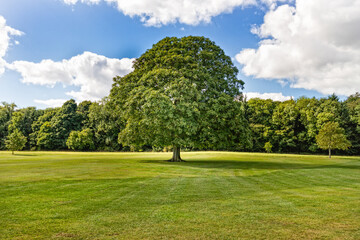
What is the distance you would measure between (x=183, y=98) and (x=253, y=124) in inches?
2626

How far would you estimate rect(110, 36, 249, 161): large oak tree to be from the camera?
2566 centimetres

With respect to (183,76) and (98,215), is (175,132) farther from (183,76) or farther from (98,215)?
(98,215)

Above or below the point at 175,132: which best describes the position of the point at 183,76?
above

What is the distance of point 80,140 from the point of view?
83.3 metres

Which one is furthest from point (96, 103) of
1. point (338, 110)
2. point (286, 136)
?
point (338, 110)

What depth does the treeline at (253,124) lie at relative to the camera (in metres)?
75.4

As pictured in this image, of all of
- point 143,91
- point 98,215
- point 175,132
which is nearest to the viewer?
point 98,215

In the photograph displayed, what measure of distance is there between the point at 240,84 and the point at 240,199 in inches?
984

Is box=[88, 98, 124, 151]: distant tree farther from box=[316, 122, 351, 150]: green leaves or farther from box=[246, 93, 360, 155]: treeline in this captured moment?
box=[316, 122, 351, 150]: green leaves

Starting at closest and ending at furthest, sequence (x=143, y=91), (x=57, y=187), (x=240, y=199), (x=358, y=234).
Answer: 1. (x=358, y=234)
2. (x=240, y=199)
3. (x=57, y=187)
4. (x=143, y=91)

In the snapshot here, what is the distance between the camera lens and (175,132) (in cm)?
2653

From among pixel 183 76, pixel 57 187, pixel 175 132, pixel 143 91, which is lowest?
pixel 57 187

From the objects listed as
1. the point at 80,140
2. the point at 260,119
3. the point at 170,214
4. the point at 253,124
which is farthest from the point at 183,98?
the point at 260,119

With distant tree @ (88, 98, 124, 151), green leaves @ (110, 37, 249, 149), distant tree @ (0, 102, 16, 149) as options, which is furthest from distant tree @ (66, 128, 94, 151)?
green leaves @ (110, 37, 249, 149)
